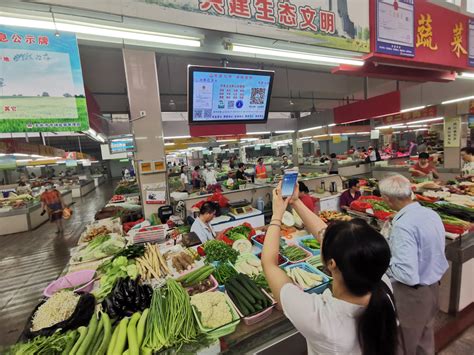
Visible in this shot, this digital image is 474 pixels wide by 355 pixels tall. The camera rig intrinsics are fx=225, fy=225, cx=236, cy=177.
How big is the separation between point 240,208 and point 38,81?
4309mm

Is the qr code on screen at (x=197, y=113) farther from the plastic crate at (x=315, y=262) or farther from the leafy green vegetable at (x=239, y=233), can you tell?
the plastic crate at (x=315, y=262)

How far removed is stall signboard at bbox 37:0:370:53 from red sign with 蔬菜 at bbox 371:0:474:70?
0.77 m

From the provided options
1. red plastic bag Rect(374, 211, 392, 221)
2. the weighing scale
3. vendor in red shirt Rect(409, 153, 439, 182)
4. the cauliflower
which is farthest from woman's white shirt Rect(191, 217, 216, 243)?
vendor in red shirt Rect(409, 153, 439, 182)

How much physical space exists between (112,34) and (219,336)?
8.77ft

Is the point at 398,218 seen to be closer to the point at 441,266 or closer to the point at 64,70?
the point at 441,266

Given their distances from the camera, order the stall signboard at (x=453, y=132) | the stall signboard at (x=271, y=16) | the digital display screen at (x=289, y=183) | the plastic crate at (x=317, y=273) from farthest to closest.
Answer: the stall signboard at (x=453, y=132) → the stall signboard at (x=271, y=16) → the plastic crate at (x=317, y=273) → the digital display screen at (x=289, y=183)

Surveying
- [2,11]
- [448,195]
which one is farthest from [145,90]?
[448,195]

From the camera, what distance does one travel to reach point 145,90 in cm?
461

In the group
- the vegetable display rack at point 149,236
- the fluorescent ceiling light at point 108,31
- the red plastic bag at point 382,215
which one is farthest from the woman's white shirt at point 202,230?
the red plastic bag at point 382,215

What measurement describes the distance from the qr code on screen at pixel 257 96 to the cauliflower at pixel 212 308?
3046mm

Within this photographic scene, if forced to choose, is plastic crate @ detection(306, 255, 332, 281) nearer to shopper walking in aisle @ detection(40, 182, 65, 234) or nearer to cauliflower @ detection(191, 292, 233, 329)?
cauliflower @ detection(191, 292, 233, 329)

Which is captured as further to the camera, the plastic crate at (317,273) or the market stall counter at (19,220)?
the market stall counter at (19,220)

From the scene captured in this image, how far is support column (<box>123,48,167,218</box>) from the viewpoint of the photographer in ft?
14.7

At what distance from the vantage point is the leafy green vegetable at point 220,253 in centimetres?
243
